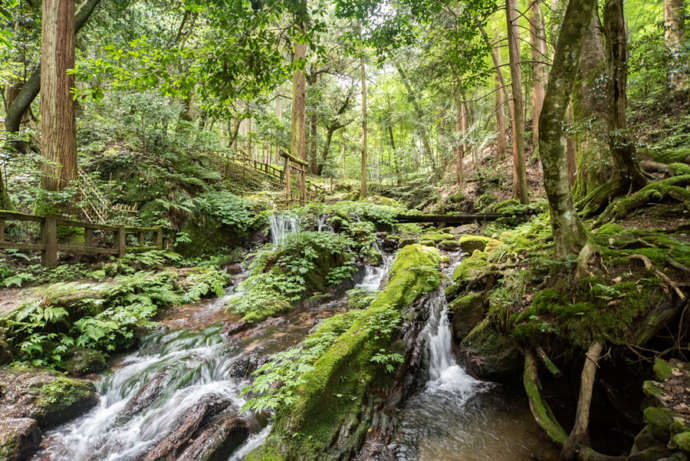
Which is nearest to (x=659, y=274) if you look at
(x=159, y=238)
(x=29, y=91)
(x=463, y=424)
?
(x=463, y=424)

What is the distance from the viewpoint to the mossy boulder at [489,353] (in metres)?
4.20

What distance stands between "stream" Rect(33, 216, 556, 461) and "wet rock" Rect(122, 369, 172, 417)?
0.5 inches

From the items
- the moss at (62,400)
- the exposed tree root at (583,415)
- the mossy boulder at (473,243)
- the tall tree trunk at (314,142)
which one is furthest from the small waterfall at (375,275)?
the tall tree trunk at (314,142)

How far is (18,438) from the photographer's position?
326 cm

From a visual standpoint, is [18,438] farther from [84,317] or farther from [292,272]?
[292,272]

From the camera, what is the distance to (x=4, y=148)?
769cm

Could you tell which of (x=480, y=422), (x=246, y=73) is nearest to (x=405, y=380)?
(x=480, y=422)

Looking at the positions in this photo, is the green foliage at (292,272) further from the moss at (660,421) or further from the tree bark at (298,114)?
the moss at (660,421)

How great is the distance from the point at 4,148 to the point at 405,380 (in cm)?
1117

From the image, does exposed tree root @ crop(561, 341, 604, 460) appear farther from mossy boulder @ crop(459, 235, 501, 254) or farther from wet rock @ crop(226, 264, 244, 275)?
wet rock @ crop(226, 264, 244, 275)

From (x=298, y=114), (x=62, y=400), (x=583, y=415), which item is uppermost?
(x=298, y=114)

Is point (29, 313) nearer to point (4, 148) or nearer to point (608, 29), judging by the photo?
point (4, 148)

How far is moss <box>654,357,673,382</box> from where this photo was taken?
254 cm

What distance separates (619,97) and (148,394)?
833 cm
